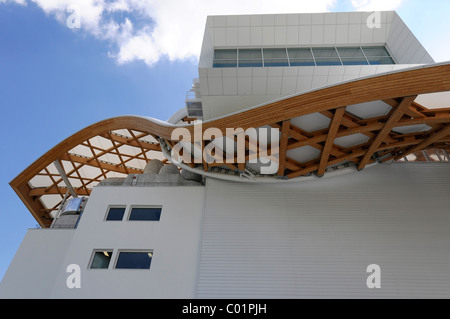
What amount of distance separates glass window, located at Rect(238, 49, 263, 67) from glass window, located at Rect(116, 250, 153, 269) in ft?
35.1

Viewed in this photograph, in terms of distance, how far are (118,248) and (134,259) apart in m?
0.97

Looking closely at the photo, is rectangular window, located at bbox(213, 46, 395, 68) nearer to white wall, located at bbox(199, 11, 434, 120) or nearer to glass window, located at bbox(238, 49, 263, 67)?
glass window, located at bbox(238, 49, 263, 67)

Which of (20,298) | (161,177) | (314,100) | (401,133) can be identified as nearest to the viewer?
(314,100)

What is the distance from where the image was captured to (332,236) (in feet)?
39.2

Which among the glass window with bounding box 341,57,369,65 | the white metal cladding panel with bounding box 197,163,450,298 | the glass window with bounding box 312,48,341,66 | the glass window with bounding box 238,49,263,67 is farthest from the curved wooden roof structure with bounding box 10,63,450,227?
the glass window with bounding box 238,49,263,67

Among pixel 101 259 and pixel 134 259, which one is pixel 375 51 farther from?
pixel 101 259

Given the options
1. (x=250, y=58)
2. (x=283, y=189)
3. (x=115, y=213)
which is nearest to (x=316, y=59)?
(x=250, y=58)

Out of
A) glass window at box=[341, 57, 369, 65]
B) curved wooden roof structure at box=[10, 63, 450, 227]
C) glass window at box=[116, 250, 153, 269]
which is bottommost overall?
glass window at box=[116, 250, 153, 269]

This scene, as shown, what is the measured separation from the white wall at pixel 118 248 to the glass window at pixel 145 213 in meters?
0.31

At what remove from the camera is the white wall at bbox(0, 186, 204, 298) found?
10.9m

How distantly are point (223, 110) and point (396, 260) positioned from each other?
10.4m
